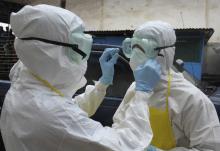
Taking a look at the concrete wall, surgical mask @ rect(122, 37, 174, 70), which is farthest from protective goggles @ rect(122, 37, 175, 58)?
the concrete wall

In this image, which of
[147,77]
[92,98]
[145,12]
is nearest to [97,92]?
[92,98]

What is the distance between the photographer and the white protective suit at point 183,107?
1.92 meters

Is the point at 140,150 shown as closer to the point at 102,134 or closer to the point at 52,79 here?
the point at 102,134

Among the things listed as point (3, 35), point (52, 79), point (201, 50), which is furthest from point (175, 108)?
point (201, 50)

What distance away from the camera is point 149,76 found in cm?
184

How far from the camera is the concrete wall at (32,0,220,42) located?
21.8ft

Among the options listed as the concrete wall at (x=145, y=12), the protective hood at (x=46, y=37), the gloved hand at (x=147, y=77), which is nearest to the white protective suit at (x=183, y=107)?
the gloved hand at (x=147, y=77)

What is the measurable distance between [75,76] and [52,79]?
0.15m

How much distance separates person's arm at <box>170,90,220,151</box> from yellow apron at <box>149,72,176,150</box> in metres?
0.08

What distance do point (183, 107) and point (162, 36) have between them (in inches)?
17.4

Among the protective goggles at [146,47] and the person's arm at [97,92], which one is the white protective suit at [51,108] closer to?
the protective goggles at [146,47]

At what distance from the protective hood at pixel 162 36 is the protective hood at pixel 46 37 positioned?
0.52m

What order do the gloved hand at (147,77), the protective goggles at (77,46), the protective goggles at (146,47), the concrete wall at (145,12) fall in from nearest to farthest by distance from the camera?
the protective goggles at (77,46), the gloved hand at (147,77), the protective goggles at (146,47), the concrete wall at (145,12)

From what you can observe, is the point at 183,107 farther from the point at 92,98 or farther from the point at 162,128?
the point at 92,98
